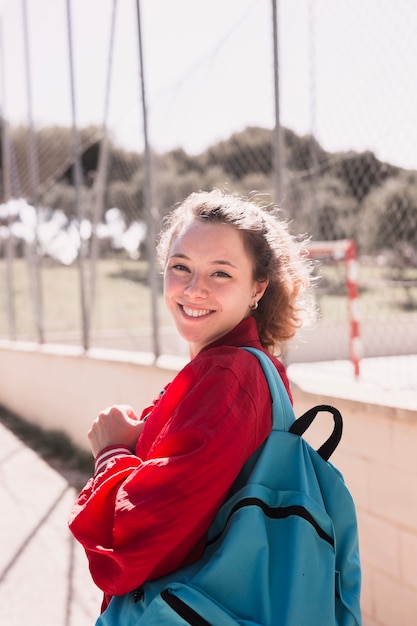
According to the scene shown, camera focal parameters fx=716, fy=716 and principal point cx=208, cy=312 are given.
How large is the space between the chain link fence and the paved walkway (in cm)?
115

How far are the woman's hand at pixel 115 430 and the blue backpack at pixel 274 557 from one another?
0.28 meters

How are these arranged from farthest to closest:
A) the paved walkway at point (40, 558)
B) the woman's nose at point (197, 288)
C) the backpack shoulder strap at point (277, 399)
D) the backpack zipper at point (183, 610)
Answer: the paved walkway at point (40, 558) < the woman's nose at point (197, 288) < the backpack shoulder strap at point (277, 399) < the backpack zipper at point (183, 610)

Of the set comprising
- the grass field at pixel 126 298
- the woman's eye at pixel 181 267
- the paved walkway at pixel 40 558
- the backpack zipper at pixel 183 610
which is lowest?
the paved walkway at pixel 40 558

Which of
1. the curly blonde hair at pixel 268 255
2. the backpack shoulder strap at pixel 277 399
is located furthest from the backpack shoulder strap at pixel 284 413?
the curly blonde hair at pixel 268 255

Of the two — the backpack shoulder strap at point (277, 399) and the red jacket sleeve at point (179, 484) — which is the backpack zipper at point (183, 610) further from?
the backpack shoulder strap at point (277, 399)

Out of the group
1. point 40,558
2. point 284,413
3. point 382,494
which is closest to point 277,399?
point 284,413

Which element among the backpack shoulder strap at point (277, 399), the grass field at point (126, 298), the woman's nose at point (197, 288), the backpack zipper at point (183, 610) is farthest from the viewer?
the grass field at point (126, 298)

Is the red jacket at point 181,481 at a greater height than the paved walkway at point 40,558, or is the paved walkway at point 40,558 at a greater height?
the red jacket at point 181,481

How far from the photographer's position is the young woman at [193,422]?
1078 mm

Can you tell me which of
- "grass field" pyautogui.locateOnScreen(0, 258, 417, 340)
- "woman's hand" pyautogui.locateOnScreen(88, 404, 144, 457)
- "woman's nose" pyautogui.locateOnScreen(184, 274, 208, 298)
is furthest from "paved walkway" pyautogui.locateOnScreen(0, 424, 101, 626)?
"grass field" pyautogui.locateOnScreen(0, 258, 417, 340)

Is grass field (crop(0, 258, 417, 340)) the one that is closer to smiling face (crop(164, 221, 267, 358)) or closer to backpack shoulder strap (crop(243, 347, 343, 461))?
smiling face (crop(164, 221, 267, 358))

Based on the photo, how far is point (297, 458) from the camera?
115 centimetres

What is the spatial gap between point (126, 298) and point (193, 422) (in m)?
9.66

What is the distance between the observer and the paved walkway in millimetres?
2980
